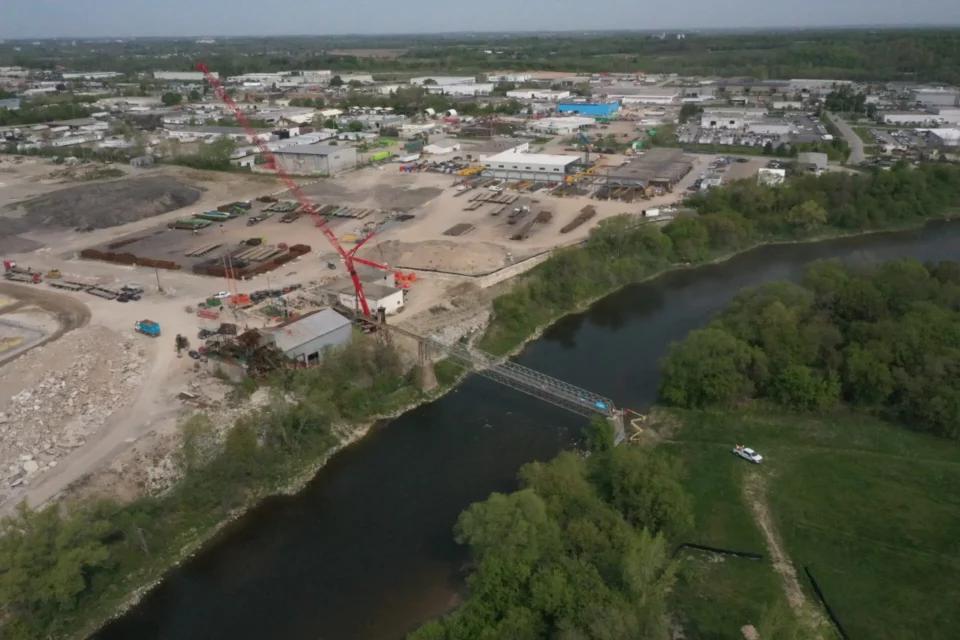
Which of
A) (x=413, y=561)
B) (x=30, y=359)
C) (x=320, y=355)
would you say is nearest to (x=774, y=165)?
(x=320, y=355)

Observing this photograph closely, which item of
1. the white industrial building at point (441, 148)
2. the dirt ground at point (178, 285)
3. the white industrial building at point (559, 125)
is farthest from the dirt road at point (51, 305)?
the white industrial building at point (559, 125)

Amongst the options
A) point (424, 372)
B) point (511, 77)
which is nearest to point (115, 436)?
point (424, 372)

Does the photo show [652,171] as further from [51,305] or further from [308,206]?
[51,305]

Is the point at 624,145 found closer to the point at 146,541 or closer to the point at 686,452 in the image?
the point at 686,452

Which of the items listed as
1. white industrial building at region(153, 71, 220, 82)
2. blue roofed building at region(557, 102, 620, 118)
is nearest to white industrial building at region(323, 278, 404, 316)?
blue roofed building at region(557, 102, 620, 118)

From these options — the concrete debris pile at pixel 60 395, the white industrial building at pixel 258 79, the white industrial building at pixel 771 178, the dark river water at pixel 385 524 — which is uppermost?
the white industrial building at pixel 258 79

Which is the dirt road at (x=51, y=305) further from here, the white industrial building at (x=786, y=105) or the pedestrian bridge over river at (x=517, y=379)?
the white industrial building at (x=786, y=105)

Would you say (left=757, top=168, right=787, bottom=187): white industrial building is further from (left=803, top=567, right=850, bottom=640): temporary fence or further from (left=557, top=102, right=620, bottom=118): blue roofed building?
(left=557, top=102, right=620, bottom=118): blue roofed building
